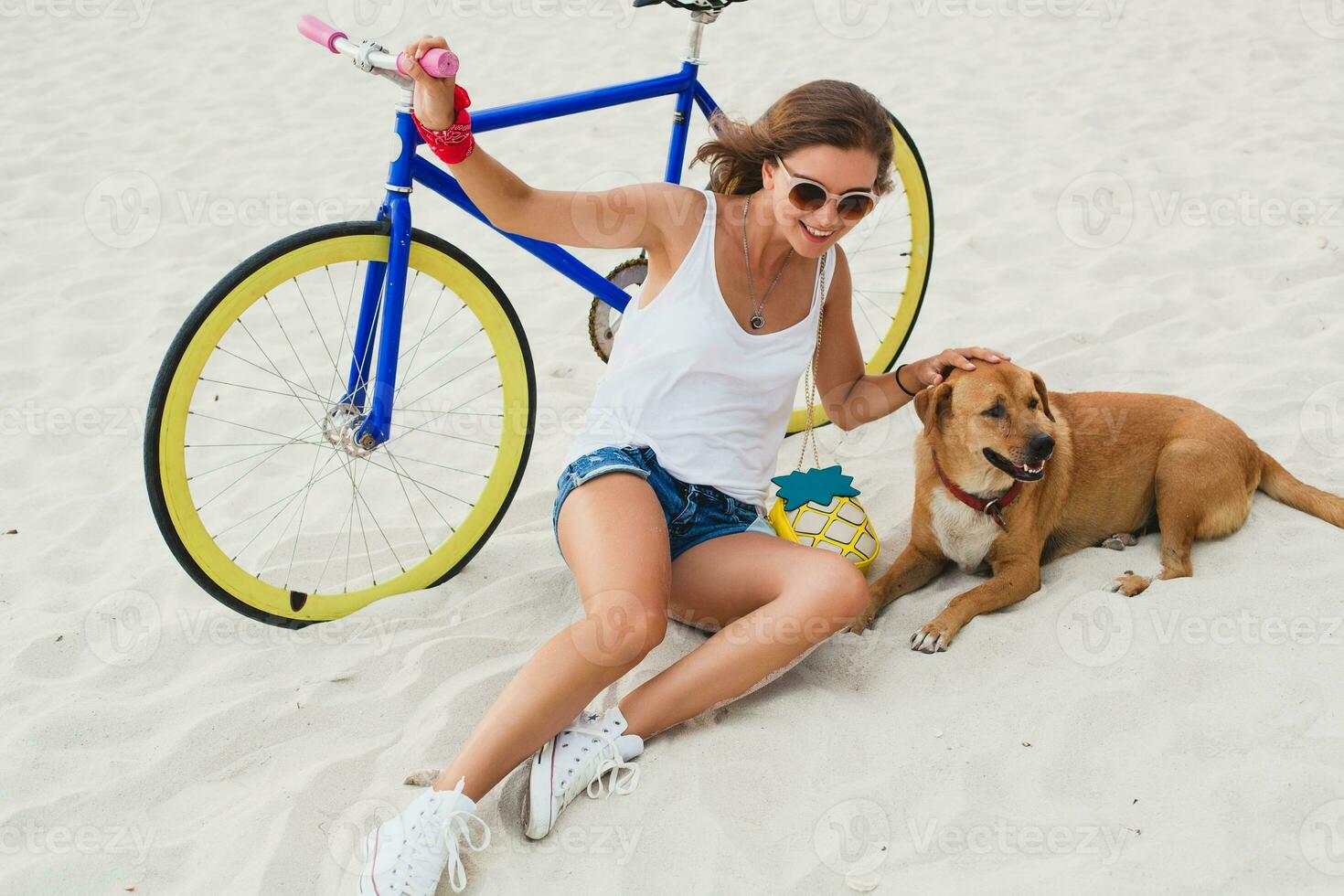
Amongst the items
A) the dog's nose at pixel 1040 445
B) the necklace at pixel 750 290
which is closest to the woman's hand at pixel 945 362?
the dog's nose at pixel 1040 445

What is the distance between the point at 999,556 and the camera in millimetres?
3107

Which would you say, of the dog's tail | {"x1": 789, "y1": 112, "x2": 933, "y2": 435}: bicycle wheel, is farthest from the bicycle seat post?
the dog's tail

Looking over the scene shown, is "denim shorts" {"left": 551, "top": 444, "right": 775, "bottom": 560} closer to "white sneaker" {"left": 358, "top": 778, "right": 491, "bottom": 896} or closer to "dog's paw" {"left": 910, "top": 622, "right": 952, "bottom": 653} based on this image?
"dog's paw" {"left": 910, "top": 622, "right": 952, "bottom": 653}

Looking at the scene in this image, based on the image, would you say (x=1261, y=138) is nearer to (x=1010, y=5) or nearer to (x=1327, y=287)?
(x=1327, y=287)

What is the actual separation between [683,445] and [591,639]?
61 centimetres

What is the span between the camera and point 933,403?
2.99 metres

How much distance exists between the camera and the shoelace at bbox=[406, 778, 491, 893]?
206 centimetres

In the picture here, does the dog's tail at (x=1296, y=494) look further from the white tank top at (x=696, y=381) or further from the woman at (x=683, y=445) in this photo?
the white tank top at (x=696, y=381)

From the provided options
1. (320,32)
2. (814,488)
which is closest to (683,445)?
(814,488)

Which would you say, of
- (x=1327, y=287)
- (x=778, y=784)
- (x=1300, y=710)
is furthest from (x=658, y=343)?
(x=1327, y=287)

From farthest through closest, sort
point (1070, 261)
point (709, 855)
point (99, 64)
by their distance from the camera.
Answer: point (99, 64) < point (1070, 261) < point (709, 855)

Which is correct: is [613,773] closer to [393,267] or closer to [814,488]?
[814,488]

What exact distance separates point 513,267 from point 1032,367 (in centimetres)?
Result: 240

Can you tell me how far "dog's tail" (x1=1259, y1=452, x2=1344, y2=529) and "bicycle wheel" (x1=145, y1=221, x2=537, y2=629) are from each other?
7.18 feet
